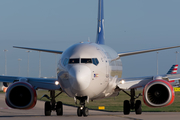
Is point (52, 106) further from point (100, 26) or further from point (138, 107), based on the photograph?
point (100, 26)

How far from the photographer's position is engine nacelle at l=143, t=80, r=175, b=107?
868 inches

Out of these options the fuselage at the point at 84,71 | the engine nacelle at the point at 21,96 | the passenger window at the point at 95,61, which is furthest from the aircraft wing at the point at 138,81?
the engine nacelle at the point at 21,96

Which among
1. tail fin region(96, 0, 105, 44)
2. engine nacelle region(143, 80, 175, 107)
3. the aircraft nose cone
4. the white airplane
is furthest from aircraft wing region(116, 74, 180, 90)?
tail fin region(96, 0, 105, 44)

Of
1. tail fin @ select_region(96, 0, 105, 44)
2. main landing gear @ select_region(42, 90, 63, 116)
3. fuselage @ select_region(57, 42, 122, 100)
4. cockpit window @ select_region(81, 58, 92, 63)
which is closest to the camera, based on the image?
fuselage @ select_region(57, 42, 122, 100)

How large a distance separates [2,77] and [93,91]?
770 centimetres

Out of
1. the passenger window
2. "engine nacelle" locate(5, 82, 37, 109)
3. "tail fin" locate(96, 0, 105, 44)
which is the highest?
"tail fin" locate(96, 0, 105, 44)

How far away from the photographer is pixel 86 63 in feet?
65.6

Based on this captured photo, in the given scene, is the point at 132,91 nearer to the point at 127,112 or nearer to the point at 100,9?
the point at 127,112

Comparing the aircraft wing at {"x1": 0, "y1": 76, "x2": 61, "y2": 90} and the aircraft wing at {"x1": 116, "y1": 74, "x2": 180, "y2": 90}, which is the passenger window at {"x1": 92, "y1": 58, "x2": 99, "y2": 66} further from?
the aircraft wing at {"x1": 116, "y1": 74, "x2": 180, "y2": 90}

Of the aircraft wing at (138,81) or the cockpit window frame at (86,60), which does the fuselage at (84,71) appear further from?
the aircraft wing at (138,81)

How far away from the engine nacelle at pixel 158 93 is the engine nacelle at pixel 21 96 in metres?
6.49

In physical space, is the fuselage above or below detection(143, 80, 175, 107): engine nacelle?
above

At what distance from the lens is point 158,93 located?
22.6 m

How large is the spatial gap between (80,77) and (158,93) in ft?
19.2
